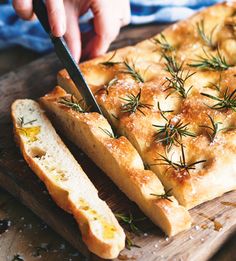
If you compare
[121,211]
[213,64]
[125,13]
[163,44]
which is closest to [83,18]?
[125,13]

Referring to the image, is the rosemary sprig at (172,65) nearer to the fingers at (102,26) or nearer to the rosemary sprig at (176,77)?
the rosemary sprig at (176,77)

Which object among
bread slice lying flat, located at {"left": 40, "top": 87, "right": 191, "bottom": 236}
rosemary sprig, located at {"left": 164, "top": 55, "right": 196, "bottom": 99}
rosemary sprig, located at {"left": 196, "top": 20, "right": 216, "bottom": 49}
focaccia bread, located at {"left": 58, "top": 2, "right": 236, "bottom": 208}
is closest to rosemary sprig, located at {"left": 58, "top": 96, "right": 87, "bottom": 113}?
bread slice lying flat, located at {"left": 40, "top": 87, "right": 191, "bottom": 236}

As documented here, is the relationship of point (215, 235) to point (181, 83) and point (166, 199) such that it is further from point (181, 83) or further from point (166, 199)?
point (181, 83)

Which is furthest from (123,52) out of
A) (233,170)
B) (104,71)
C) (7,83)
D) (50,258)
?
(50,258)

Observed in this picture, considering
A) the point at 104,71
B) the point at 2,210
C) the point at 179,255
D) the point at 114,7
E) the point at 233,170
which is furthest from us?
the point at 114,7

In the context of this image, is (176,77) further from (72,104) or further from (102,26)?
(102,26)

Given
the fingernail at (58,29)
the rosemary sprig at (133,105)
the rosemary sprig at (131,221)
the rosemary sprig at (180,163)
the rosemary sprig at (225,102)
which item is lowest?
the rosemary sprig at (131,221)

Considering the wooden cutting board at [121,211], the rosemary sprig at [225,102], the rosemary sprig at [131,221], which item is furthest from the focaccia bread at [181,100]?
the rosemary sprig at [131,221]

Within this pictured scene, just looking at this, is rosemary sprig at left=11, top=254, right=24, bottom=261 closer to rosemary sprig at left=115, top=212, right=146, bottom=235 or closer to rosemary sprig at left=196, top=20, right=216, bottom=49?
rosemary sprig at left=115, top=212, right=146, bottom=235
